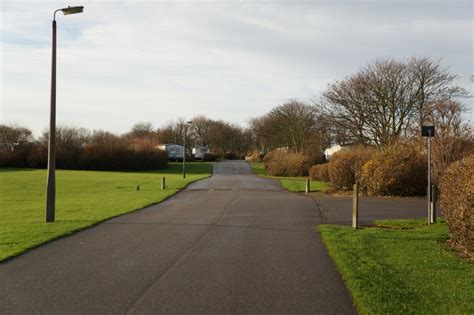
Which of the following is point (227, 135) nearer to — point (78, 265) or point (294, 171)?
point (294, 171)

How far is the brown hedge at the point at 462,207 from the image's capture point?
26.6 ft

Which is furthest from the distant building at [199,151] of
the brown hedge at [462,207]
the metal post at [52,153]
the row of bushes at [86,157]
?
the brown hedge at [462,207]

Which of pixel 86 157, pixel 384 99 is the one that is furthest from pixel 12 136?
pixel 384 99

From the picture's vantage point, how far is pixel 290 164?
53.6 metres

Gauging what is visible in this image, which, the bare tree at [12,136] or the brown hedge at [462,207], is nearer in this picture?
the brown hedge at [462,207]

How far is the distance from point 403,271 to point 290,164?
152 ft

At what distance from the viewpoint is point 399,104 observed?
113 feet

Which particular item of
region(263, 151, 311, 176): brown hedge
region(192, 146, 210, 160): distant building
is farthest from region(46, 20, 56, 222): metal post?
region(192, 146, 210, 160): distant building

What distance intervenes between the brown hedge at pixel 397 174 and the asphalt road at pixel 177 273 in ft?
43.7

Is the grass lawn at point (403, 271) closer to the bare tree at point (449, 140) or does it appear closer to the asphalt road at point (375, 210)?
the asphalt road at point (375, 210)

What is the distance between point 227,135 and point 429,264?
119 metres

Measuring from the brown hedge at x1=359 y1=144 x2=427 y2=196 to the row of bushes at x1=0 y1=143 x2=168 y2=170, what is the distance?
195 ft

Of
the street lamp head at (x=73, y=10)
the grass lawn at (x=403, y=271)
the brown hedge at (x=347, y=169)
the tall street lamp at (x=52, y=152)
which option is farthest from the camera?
the brown hedge at (x=347, y=169)

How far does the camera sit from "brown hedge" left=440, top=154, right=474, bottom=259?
319 inches
